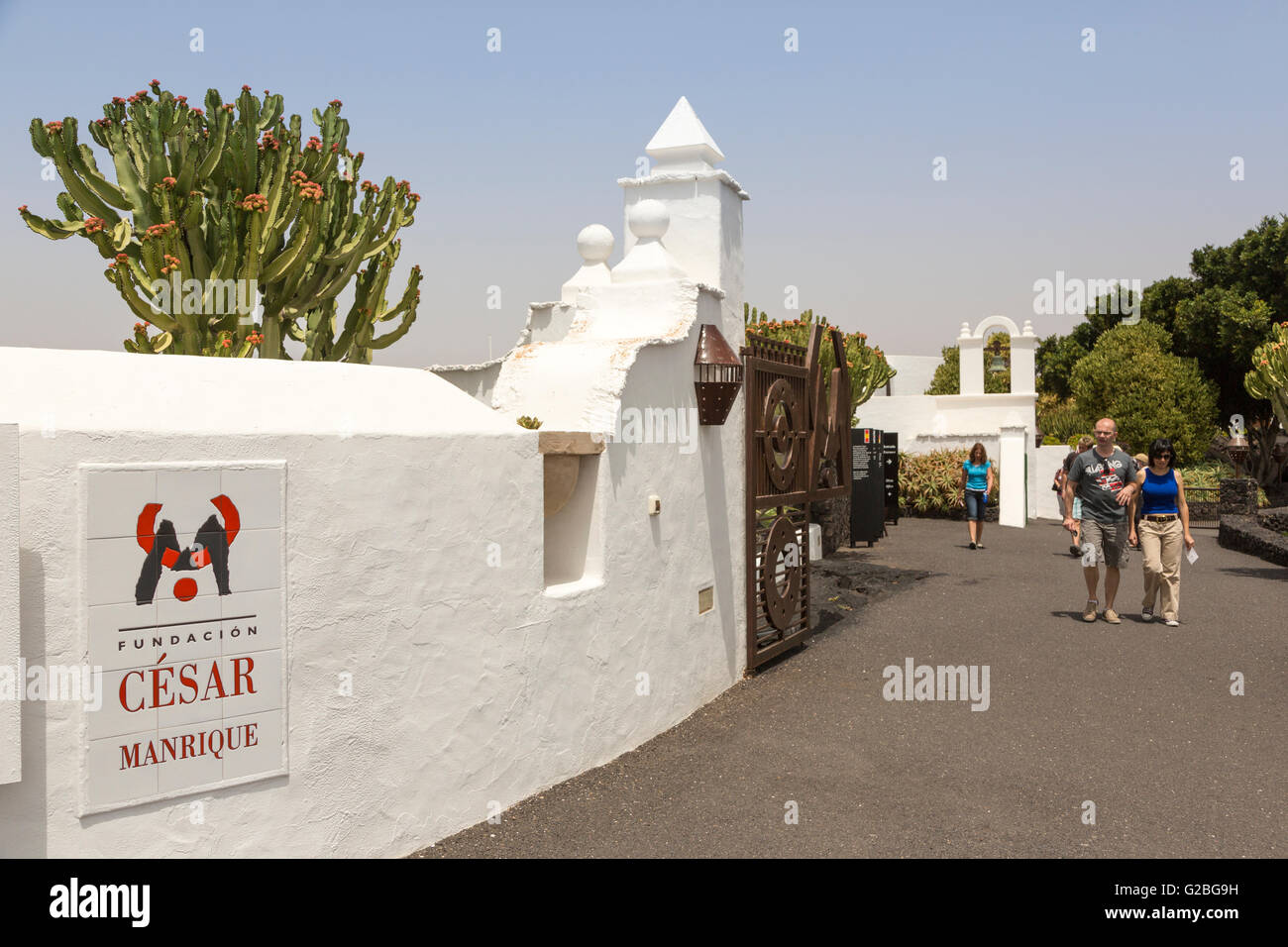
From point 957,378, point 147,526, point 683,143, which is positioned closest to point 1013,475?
point 683,143

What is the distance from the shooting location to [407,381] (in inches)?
203

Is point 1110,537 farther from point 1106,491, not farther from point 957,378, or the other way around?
point 957,378

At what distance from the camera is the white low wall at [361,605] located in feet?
11.3

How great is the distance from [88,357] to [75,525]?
0.90m

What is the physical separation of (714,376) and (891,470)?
1334cm

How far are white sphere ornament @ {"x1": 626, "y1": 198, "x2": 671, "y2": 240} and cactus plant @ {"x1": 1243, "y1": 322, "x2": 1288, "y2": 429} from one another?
15.4m

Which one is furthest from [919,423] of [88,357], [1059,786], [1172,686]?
[88,357]

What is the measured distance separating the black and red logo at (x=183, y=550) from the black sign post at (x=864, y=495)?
548 inches

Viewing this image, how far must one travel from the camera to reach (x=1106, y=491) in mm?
9578

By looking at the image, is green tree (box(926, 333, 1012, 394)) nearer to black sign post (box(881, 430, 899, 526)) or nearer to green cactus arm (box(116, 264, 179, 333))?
black sign post (box(881, 430, 899, 526))

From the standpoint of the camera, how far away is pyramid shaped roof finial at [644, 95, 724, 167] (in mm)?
8320

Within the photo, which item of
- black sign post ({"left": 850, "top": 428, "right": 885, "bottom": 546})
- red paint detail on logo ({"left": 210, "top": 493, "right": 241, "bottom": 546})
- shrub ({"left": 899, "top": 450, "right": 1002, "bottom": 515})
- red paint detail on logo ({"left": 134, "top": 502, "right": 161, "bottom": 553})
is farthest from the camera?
shrub ({"left": 899, "top": 450, "right": 1002, "bottom": 515})

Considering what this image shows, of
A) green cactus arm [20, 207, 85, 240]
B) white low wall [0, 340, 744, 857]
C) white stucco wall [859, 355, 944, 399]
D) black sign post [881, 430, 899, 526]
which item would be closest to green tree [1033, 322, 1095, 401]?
white stucco wall [859, 355, 944, 399]
